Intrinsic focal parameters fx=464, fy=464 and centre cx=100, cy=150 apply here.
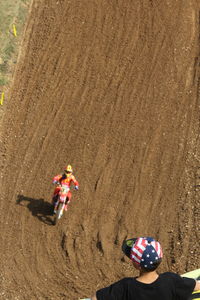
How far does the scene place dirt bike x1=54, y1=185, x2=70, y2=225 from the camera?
13.5 m

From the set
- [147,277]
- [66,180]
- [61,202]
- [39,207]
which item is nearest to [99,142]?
[66,180]

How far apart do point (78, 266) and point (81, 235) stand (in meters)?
1.08

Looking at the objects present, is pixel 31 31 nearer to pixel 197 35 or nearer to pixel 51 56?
pixel 51 56

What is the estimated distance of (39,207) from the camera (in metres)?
14.5

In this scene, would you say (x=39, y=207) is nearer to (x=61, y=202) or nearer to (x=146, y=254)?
(x=61, y=202)

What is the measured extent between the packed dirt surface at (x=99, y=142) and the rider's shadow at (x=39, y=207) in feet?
0.10

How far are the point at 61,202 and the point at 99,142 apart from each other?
11.0ft

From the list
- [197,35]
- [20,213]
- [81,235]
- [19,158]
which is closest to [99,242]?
[81,235]

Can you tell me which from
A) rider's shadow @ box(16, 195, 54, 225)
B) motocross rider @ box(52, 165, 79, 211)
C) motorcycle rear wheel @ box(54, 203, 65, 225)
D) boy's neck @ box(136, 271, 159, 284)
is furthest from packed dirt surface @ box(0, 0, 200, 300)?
boy's neck @ box(136, 271, 159, 284)

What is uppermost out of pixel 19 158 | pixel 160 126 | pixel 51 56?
pixel 51 56

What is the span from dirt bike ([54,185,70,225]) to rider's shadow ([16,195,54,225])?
45 centimetres

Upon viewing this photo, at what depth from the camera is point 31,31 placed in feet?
68.4

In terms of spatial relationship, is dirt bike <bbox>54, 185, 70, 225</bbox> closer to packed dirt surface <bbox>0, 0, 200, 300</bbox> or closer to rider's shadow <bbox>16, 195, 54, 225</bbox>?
packed dirt surface <bbox>0, 0, 200, 300</bbox>

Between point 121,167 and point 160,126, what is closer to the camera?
point 121,167
